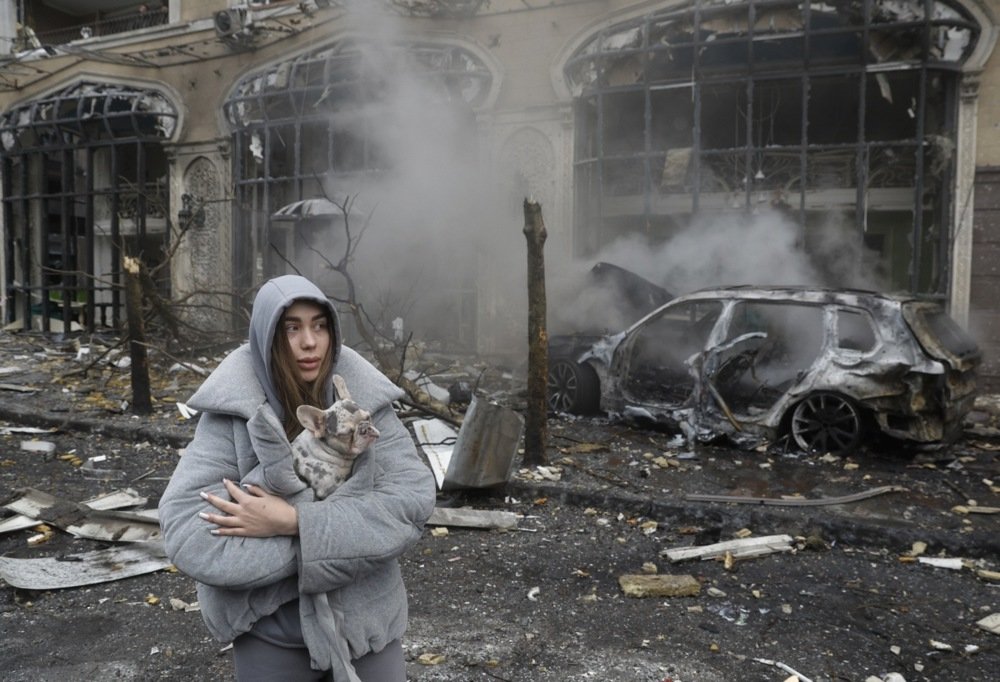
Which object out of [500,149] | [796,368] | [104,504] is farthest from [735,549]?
[500,149]

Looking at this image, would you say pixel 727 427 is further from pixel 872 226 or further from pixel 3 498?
pixel 872 226

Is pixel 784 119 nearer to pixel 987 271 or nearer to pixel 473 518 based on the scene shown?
pixel 987 271

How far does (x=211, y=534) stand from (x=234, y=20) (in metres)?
15.0

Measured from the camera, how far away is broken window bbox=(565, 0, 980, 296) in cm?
991

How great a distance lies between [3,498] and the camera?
6.06m

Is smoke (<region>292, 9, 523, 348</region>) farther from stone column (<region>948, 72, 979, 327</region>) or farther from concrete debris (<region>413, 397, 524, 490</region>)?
concrete debris (<region>413, 397, 524, 490</region>)

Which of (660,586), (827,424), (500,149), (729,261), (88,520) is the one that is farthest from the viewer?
(500,149)

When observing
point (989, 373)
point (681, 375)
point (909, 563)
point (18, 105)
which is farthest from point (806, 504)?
point (18, 105)

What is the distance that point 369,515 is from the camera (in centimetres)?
184

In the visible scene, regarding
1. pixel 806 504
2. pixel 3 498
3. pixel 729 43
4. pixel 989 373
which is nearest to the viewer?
pixel 806 504

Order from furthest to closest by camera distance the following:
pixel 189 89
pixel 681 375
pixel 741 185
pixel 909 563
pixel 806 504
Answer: pixel 189 89 < pixel 741 185 < pixel 681 375 < pixel 806 504 < pixel 909 563

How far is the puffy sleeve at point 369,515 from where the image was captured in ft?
5.73

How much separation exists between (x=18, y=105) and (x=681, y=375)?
1781 centimetres

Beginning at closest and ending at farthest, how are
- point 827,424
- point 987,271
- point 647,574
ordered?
point 647,574, point 827,424, point 987,271
